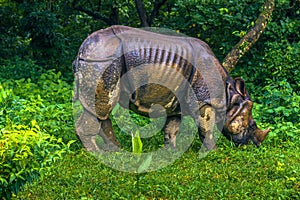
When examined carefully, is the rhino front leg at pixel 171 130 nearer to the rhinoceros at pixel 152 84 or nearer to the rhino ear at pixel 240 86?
the rhinoceros at pixel 152 84

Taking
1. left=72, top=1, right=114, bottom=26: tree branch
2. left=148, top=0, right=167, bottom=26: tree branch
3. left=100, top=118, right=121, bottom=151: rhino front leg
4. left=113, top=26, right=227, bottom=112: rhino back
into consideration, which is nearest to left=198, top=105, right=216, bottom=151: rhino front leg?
left=113, top=26, right=227, bottom=112: rhino back

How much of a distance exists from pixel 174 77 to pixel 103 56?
0.93 metres

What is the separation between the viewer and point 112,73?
7539mm

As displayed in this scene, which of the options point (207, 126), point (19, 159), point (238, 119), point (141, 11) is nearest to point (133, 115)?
point (207, 126)

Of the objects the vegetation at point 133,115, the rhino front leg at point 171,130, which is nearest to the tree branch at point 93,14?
the vegetation at point 133,115

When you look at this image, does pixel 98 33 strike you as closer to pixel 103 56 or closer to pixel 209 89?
pixel 103 56

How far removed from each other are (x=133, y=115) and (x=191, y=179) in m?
3.08

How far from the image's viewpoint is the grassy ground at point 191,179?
21.0 feet

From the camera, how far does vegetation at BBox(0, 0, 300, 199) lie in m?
6.34

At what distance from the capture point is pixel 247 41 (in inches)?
422

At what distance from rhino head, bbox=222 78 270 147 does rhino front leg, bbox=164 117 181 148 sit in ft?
2.11

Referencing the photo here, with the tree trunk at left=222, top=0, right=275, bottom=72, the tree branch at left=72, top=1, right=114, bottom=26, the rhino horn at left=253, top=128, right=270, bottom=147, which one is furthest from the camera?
the tree branch at left=72, top=1, right=114, bottom=26

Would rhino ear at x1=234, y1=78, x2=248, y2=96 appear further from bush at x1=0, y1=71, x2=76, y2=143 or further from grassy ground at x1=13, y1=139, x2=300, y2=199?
bush at x1=0, y1=71, x2=76, y2=143

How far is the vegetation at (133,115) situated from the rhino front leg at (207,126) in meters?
0.18
